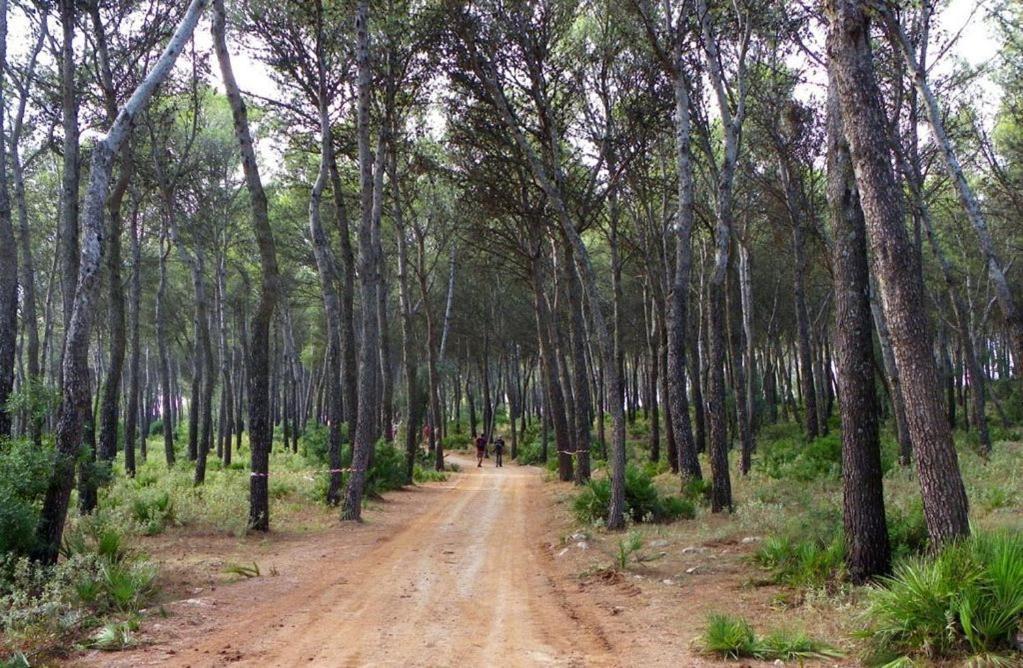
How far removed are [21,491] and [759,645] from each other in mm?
8011

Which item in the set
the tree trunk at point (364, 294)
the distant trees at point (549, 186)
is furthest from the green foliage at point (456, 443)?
the tree trunk at point (364, 294)

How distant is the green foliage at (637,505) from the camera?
12.8 meters

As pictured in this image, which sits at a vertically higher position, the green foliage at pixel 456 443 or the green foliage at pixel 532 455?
the green foliage at pixel 456 443

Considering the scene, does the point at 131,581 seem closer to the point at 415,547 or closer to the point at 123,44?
the point at 415,547

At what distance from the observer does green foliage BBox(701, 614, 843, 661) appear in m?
5.52

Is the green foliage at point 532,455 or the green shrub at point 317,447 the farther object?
the green foliage at point 532,455

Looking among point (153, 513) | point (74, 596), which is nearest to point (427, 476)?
point (153, 513)

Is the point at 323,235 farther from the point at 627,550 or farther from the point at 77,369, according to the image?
the point at 627,550

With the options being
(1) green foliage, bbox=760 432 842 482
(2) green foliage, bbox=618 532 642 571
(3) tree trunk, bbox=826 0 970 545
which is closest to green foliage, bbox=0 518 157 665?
(2) green foliage, bbox=618 532 642 571

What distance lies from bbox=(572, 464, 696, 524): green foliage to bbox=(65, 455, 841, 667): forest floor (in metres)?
0.47

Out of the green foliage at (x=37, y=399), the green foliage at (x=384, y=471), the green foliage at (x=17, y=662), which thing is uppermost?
the green foliage at (x=37, y=399)

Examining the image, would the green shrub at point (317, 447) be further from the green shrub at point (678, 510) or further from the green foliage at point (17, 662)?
the green foliage at point (17, 662)

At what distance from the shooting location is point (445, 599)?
25.8 ft

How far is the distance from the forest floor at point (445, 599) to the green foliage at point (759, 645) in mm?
182
